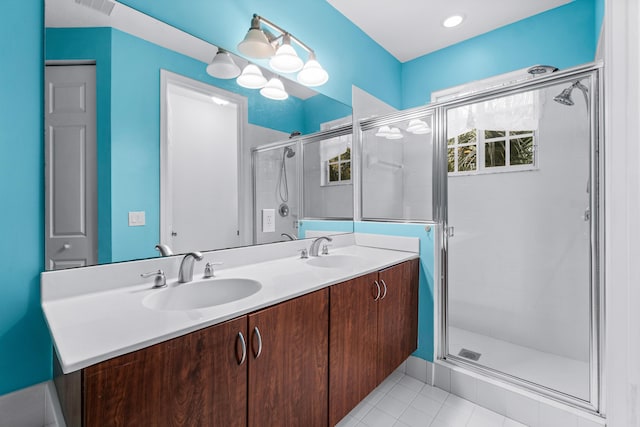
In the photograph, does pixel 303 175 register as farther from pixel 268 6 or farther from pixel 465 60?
pixel 465 60

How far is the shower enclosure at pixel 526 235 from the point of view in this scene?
1.54m

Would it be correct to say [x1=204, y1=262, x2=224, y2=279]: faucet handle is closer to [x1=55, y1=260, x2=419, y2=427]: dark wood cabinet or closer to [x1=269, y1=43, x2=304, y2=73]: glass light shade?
[x1=55, y1=260, x2=419, y2=427]: dark wood cabinet

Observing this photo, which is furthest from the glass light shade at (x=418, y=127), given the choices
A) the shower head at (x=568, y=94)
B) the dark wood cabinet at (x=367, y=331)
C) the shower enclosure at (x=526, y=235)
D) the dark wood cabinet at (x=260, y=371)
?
the dark wood cabinet at (x=260, y=371)

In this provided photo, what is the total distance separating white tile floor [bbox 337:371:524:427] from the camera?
5.04ft

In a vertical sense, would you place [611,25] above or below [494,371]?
above

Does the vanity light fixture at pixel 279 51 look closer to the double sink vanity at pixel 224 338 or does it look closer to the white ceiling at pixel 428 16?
the white ceiling at pixel 428 16

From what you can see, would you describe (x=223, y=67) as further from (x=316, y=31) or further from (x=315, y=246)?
(x=315, y=246)

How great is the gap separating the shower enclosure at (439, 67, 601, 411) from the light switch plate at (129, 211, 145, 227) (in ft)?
5.57

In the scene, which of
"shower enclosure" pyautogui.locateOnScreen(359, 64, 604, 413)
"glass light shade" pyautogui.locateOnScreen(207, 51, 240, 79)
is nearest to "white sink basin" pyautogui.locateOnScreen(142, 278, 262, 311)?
"glass light shade" pyautogui.locateOnScreen(207, 51, 240, 79)

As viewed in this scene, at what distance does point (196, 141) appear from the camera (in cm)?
139

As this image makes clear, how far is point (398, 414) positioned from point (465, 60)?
8.66 ft

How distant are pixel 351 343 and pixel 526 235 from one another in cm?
163

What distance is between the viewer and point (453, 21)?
2225 millimetres

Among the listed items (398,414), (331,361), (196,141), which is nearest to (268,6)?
(196,141)
